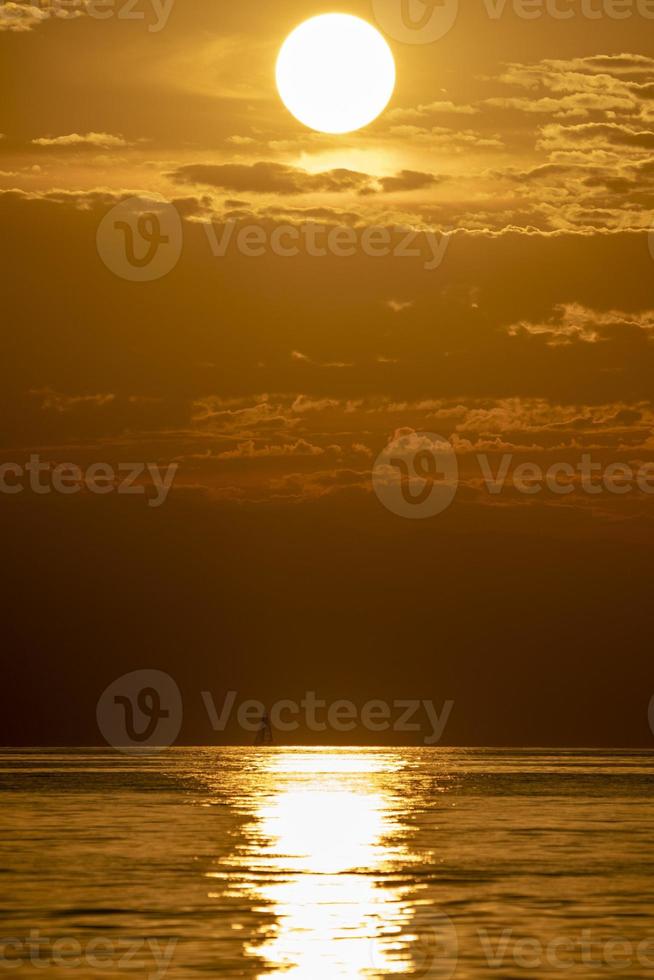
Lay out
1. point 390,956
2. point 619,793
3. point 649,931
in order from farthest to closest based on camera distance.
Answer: point 619,793
point 649,931
point 390,956

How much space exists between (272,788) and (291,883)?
266 ft

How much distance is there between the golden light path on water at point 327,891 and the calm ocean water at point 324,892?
96 millimetres

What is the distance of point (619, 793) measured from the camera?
130000 millimetres

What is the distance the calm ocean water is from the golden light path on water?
10 centimetres

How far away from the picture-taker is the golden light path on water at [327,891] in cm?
3703

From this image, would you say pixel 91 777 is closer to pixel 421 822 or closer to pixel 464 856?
pixel 421 822

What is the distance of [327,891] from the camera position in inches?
1955

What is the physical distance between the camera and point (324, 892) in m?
49.3

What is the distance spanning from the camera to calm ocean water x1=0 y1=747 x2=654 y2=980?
37.4 metres

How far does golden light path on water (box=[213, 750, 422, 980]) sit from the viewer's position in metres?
37.0

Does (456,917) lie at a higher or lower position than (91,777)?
lower

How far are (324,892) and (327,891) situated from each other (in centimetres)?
33

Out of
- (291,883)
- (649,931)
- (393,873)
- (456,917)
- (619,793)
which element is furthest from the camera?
(619,793)

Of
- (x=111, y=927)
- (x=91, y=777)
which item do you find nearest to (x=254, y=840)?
(x=111, y=927)
